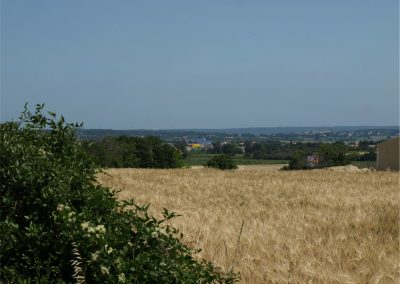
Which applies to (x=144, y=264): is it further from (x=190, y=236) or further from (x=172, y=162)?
(x=172, y=162)

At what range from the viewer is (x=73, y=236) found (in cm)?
351

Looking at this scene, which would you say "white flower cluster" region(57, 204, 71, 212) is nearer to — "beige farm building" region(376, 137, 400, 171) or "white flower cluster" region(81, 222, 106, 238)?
"white flower cluster" region(81, 222, 106, 238)

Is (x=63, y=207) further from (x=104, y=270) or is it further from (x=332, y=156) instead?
(x=332, y=156)

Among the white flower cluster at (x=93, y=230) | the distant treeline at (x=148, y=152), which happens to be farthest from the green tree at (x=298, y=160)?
the white flower cluster at (x=93, y=230)

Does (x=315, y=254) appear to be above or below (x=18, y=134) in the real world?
below

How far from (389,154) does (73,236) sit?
36.1 metres

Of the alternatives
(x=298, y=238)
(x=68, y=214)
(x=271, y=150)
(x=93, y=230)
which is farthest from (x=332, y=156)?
(x=93, y=230)

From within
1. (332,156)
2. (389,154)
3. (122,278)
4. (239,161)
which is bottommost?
(239,161)

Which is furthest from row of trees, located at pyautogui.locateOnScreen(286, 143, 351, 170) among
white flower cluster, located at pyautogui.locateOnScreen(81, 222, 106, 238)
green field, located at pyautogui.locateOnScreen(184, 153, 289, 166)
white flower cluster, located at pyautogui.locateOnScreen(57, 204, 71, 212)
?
white flower cluster, located at pyautogui.locateOnScreen(81, 222, 106, 238)

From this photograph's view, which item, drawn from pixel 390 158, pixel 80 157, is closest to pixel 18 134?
pixel 80 157

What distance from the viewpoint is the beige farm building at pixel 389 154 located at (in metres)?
36.5

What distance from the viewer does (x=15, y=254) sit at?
155 inches

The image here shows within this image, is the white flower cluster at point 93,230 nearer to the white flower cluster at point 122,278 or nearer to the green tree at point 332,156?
the white flower cluster at point 122,278

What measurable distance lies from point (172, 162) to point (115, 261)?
79582 mm
